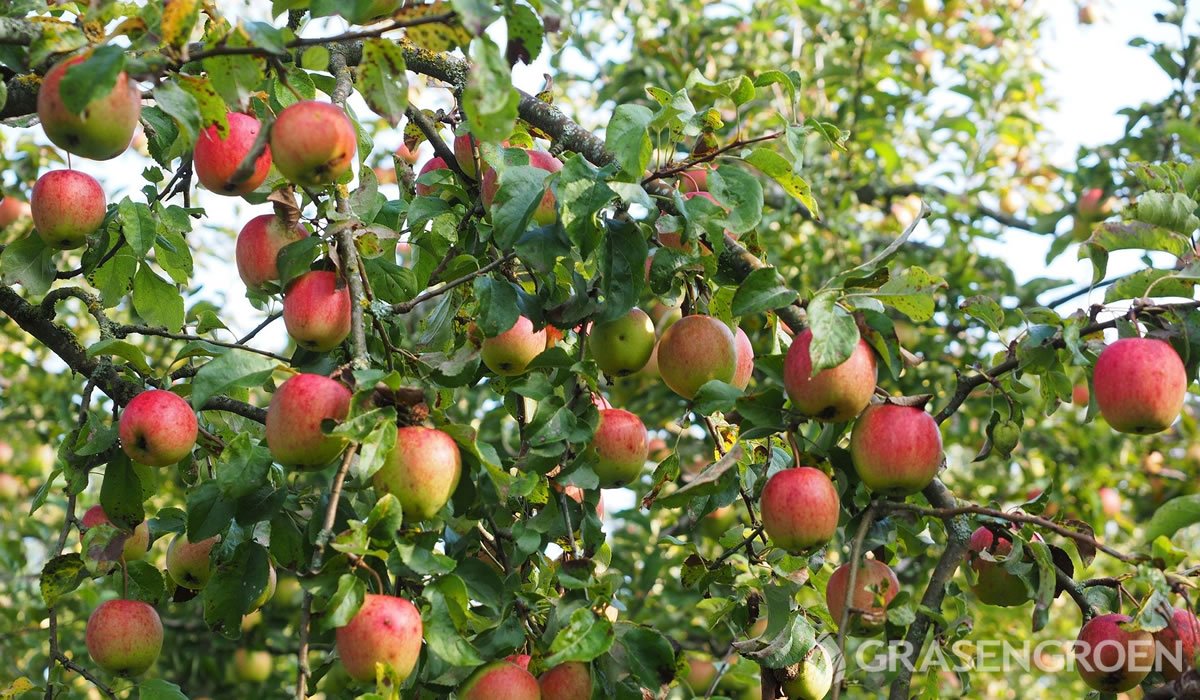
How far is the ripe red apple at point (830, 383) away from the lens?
4.55ft

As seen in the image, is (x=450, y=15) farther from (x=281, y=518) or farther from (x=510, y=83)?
(x=281, y=518)

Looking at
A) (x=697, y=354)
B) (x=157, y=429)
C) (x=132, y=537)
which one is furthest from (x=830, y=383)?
(x=132, y=537)

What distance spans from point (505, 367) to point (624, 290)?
275mm

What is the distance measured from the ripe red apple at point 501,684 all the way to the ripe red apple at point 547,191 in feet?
2.00

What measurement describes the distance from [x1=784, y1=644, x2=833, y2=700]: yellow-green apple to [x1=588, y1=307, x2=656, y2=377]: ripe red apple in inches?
19.6

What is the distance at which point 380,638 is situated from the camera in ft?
3.98

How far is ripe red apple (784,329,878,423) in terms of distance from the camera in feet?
4.55

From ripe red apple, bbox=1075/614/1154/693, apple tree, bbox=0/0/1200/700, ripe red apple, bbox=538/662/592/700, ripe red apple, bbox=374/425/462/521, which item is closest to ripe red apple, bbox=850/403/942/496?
apple tree, bbox=0/0/1200/700

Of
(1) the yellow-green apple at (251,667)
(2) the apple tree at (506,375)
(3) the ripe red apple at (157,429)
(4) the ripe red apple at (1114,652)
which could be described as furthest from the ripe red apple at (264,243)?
(1) the yellow-green apple at (251,667)

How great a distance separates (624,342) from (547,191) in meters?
0.24

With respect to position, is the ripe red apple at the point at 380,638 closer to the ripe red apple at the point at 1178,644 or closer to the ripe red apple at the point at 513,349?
the ripe red apple at the point at 513,349

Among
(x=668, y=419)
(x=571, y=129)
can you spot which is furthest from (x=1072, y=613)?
(x=571, y=129)

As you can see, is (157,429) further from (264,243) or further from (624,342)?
(624,342)

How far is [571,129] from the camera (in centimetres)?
196
